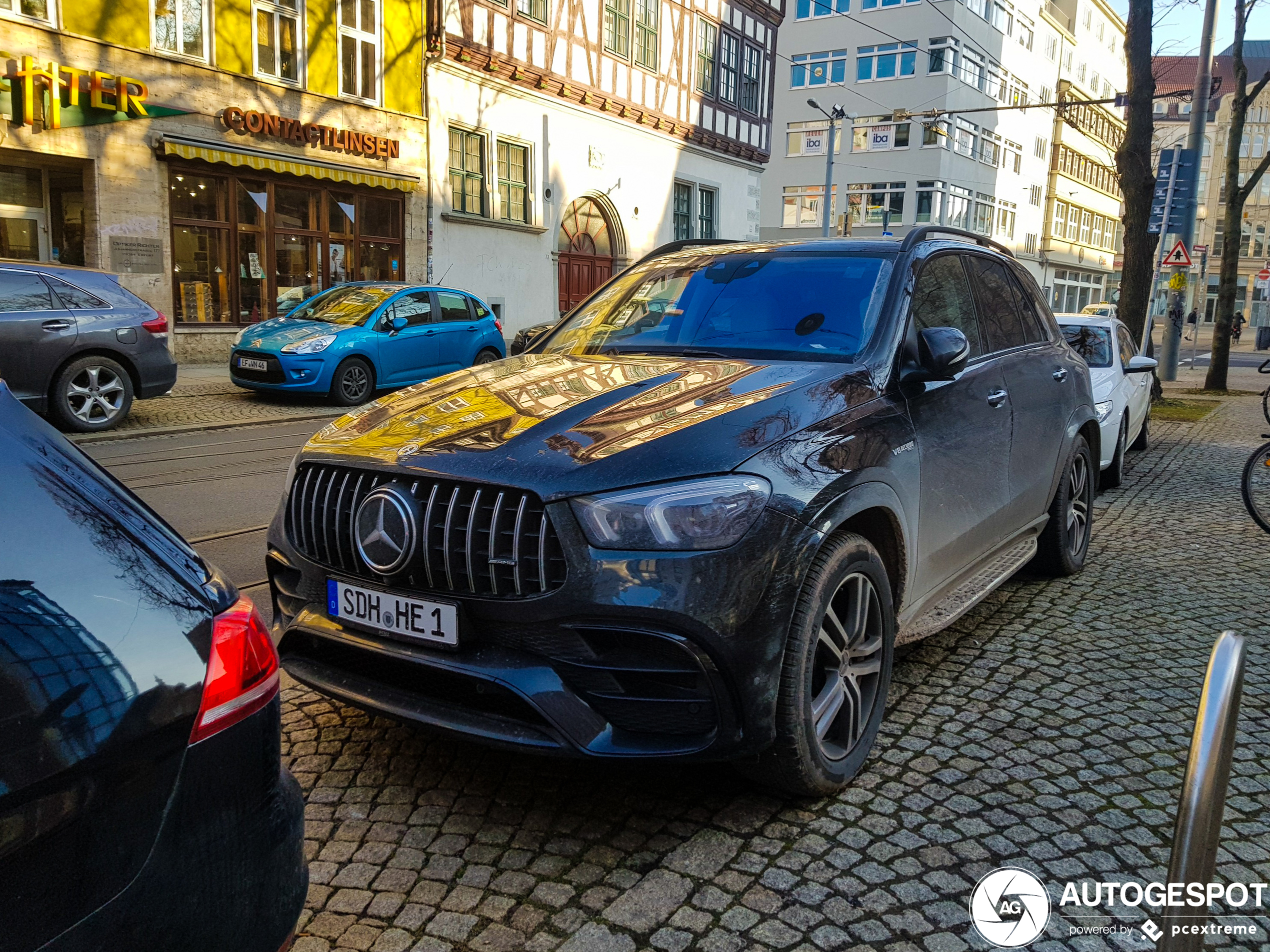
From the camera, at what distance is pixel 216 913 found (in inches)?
62.1

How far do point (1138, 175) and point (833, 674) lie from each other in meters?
15.1

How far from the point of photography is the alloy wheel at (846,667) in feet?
9.64

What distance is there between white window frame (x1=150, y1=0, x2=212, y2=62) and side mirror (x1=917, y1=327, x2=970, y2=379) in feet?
54.9

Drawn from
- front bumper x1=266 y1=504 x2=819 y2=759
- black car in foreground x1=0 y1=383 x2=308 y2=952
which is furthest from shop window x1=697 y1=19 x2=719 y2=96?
black car in foreground x1=0 y1=383 x2=308 y2=952

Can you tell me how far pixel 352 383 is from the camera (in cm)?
1356

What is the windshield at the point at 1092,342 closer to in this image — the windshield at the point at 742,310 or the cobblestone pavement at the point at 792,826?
the cobblestone pavement at the point at 792,826

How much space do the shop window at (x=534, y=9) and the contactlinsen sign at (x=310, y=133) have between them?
192 inches

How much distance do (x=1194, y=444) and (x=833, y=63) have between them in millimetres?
41975

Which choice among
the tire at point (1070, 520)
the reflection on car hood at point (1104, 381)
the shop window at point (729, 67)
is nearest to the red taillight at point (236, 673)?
the tire at point (1070, 520)

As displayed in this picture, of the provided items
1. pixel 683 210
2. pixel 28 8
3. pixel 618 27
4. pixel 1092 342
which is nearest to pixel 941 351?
pixel 1092 342

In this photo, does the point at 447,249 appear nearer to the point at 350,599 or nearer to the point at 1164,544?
the point at 1164,544

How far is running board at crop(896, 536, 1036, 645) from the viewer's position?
142 inches

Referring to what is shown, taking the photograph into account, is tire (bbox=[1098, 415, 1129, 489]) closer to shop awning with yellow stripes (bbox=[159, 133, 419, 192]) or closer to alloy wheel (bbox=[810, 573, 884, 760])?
alloy wheel (bbox=[810, 573, 884, 760])

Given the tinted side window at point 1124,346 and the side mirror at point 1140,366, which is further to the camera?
the tinted side window at point 1124,346
